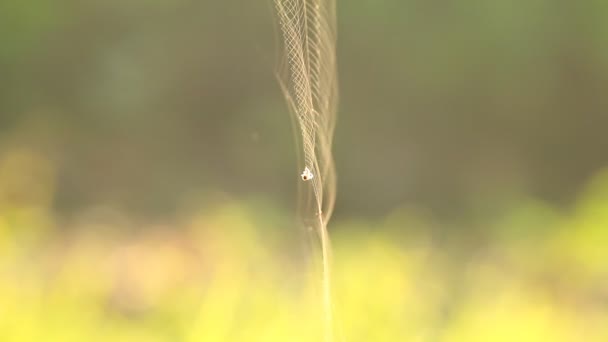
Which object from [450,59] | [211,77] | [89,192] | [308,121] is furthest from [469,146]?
[89,192]

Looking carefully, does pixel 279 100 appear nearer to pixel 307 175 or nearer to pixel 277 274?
pixel 307 175

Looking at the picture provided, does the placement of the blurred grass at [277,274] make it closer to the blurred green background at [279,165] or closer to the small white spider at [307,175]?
the blurred green background at [279,165]

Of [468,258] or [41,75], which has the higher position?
[41,75]

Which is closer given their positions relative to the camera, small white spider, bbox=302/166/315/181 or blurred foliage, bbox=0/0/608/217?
small white spider, bbox=302/166/315/181

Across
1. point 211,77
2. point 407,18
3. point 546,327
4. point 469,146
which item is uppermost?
point 407,18

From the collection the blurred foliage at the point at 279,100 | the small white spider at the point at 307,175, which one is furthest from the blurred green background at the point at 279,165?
the small white spider at the point at 307,175

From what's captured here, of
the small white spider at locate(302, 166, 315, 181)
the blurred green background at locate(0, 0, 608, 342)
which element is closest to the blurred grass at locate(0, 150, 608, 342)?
the blurred green background at locate(0, 0, 608, 342)

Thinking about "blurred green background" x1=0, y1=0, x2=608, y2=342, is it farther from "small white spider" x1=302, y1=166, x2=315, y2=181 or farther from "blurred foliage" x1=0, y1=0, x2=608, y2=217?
"small white spider" x1=302, y1=166, x2=315, y2=181

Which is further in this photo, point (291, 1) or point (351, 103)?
point (351, 103)

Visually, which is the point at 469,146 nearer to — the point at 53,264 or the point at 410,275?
the point at 410,275
